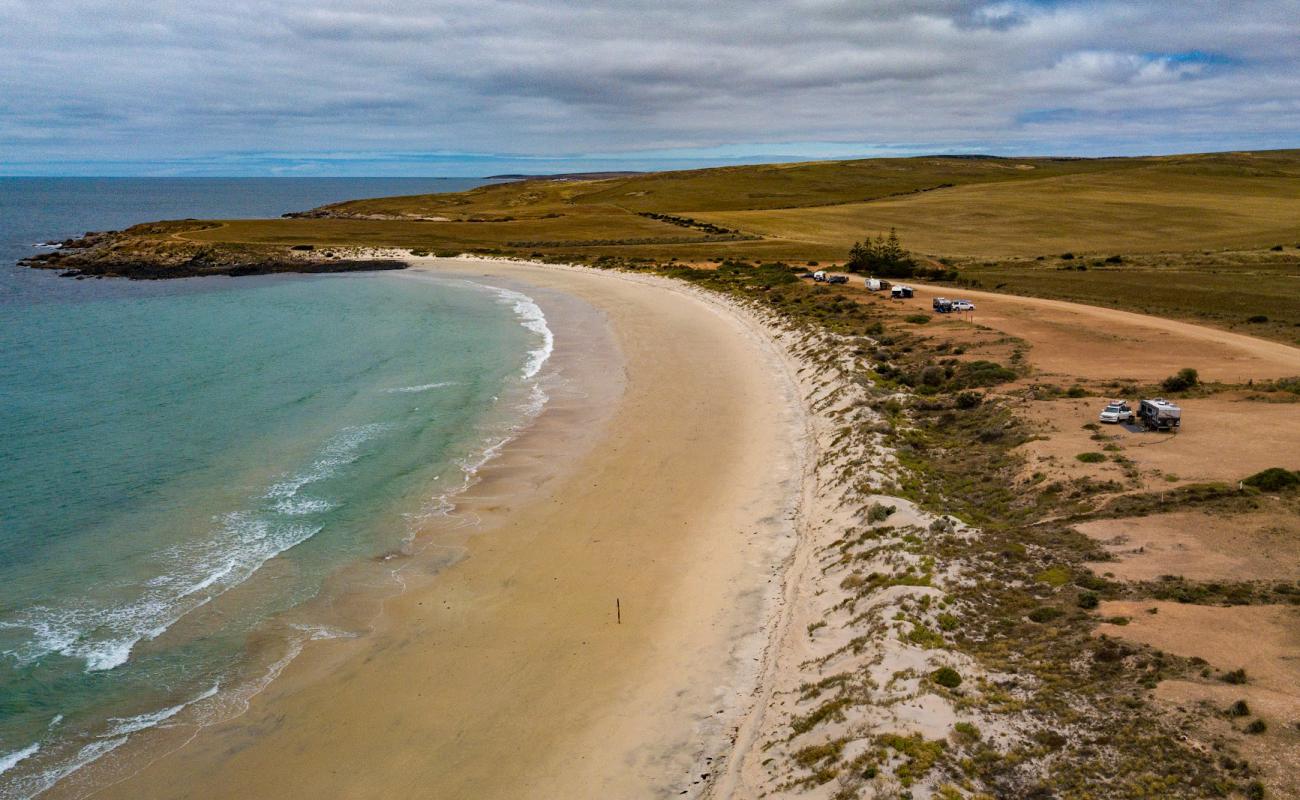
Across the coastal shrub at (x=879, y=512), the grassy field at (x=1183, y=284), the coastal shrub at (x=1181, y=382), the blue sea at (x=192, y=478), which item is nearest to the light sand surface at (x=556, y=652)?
the blue sea at (x=192, y=478)

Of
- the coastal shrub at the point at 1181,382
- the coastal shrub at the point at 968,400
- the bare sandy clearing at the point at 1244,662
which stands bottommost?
the bare sandy clearing at the point at 1244,662

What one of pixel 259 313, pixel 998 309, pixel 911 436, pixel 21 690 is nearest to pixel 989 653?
pixel 911 436

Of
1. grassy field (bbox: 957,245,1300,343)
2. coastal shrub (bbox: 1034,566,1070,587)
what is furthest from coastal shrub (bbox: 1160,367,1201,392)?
coastal shrub (bbox: 1034,566,1070,587)

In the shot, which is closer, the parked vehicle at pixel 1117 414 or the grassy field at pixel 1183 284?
the parked vehicle at pixel 1117 414

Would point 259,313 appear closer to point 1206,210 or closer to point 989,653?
point 989,653

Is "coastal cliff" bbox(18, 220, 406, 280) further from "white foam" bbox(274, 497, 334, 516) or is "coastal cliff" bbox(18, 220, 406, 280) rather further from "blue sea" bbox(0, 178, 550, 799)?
"white foam" bbox(274, 497, 334, 516)

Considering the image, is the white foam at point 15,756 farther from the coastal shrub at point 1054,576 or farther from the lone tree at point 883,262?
the lone tree at point 883,262
